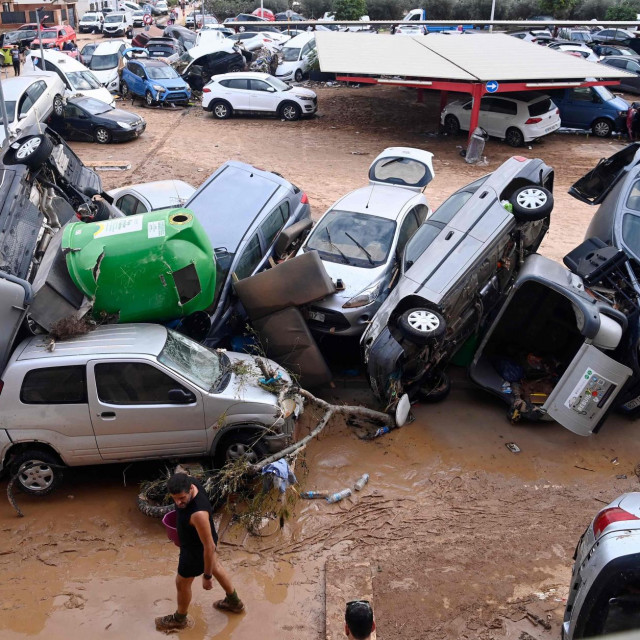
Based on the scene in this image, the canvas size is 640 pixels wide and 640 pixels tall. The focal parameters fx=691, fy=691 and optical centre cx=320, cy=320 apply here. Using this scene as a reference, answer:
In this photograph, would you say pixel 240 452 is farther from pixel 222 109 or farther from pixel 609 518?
pixel 222 109

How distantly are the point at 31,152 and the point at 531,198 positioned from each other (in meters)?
6.02

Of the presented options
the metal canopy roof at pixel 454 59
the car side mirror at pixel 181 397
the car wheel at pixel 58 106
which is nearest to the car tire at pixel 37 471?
the car side mirror at pixel 181 397

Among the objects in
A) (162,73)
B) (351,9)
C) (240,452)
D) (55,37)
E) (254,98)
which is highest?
(351,9)

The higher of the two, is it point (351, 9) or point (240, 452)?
point (351, 9)

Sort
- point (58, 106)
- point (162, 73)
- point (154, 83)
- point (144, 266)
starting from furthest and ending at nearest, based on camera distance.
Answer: point (162, 73), point (154, 83), point (58, 106), point (144, 266)

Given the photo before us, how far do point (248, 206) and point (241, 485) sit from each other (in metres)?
4.26

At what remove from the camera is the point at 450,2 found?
148 ft

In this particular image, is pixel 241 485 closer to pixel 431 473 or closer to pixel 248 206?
pixel 431 473

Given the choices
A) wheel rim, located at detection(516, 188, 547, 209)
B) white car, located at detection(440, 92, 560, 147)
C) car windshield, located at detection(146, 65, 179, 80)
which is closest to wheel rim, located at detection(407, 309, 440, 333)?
wheel rim, located at detection(516, 188, 547, 209)

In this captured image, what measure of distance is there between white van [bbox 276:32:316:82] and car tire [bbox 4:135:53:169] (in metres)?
20.1

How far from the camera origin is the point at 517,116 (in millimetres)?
18969

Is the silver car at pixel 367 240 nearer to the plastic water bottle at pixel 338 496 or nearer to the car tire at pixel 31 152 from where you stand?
the plastic water bottle at pixel 338 496

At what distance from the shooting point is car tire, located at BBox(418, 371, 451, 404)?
798 centimetres

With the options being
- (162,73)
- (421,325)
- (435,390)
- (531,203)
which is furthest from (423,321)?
(162,73)
